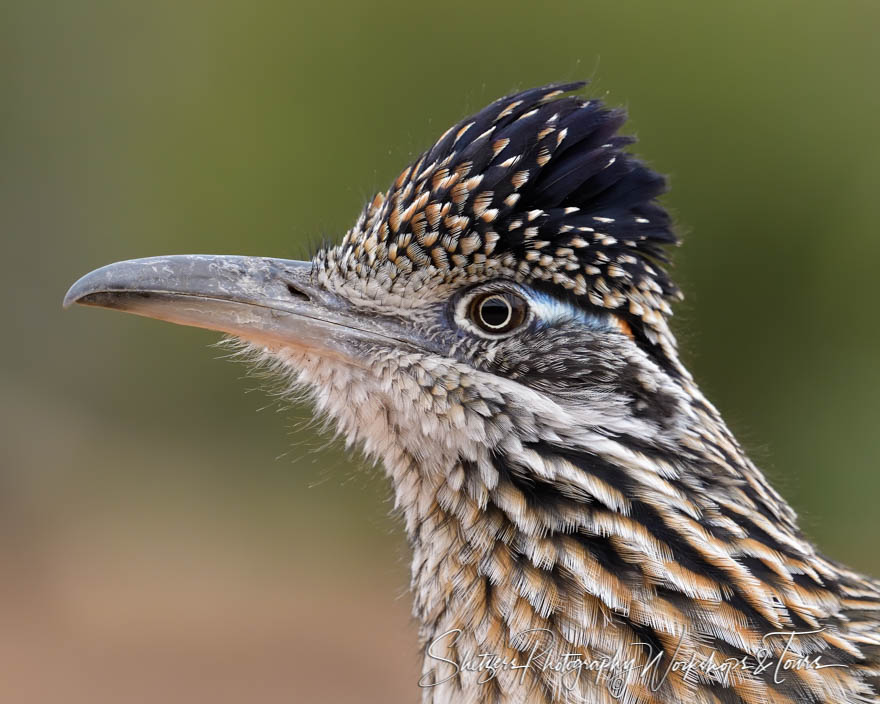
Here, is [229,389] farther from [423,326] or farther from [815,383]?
[423,326]

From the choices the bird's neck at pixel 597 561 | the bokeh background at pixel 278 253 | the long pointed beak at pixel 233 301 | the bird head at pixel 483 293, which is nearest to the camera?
the bird's neck at pixel 597 561

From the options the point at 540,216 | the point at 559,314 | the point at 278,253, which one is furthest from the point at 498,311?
the point at 278,253

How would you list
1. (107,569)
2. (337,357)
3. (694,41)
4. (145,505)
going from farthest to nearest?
1. (145,505)
2. (107,569)
3. (694,41)
4. (337,357)

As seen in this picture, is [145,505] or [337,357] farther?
[145,505]

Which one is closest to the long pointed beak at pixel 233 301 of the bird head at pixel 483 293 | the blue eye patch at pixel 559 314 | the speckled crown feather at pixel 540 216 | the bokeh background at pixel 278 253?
the bird head at pixel 483 293

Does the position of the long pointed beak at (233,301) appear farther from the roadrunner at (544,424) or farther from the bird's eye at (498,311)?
the bird's eye at (498,311)

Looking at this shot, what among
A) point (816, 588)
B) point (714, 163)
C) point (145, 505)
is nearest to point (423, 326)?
point (816, 588)
